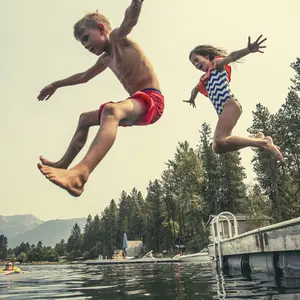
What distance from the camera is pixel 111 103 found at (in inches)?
121

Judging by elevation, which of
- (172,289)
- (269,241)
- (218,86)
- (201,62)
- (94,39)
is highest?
(201,62)

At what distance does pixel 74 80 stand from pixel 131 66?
1057mm

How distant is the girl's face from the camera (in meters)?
4.78

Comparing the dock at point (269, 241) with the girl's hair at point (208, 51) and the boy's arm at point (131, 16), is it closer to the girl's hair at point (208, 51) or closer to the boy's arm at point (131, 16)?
the girl's hair at point (208, 51)

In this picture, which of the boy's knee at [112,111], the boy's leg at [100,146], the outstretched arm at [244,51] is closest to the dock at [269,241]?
the outstretched arm at [244,51]

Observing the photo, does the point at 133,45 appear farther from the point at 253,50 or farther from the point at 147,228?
the point at 147,228

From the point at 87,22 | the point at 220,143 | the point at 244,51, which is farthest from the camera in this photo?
the point at 220,143

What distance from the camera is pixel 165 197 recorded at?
53.2 metres

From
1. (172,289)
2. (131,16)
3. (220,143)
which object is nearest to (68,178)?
(131,16)

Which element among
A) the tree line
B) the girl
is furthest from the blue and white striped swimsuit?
the tree line

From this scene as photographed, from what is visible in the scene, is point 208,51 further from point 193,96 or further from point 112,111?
point 112,111

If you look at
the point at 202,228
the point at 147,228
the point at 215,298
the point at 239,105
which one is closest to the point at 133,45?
the point at 239,105

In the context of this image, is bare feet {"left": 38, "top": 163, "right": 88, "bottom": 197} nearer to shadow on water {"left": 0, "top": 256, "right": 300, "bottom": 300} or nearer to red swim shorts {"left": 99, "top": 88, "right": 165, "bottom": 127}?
red swim shorts {"left": 99, "top": 88, "right": 165, "bottom": 127}

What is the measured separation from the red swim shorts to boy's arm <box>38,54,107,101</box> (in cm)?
93
